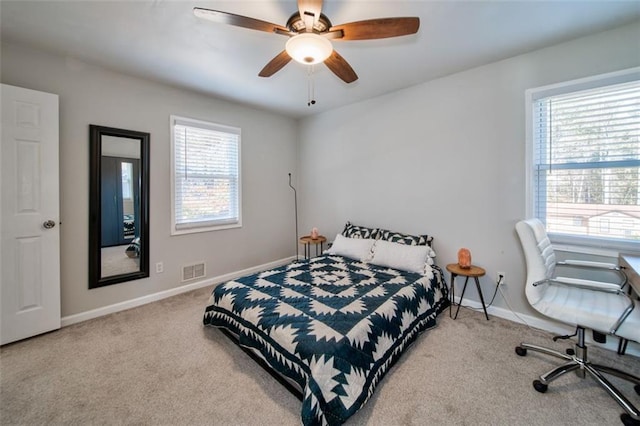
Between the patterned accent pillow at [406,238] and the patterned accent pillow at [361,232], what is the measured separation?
8 cm

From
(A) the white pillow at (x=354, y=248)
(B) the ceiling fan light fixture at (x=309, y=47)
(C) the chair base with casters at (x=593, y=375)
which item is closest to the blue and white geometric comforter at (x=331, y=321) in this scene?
(A) the white pillow at (x=354, y=248)

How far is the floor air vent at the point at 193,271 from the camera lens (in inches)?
130

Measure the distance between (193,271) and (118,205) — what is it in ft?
3.78

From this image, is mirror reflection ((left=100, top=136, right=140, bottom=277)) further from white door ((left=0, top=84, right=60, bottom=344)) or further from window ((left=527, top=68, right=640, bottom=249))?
window ((left=527, top=68, right=640, bottom=249))

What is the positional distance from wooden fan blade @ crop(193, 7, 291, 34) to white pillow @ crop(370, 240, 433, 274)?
2234mm

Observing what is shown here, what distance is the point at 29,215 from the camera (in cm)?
223

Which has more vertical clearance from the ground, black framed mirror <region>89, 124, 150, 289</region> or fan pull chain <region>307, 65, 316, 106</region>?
fan pull chain <region>307, 65, 316, 106</region>

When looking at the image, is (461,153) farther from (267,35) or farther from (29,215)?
(29,215)

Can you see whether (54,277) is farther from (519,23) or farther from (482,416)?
(519,23)

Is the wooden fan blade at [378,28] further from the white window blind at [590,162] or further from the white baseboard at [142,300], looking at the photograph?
the white baseboard at [142,300]

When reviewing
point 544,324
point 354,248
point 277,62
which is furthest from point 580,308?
point 277,62

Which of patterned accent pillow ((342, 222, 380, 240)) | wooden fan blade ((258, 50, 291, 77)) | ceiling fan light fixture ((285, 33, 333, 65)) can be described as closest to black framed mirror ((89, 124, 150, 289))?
wooden fan blade ((258, 50, 291, 77))

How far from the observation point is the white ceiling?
5.97ft

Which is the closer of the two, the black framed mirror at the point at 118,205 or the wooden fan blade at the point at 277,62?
the wooden fan blade at the point at 277,62
